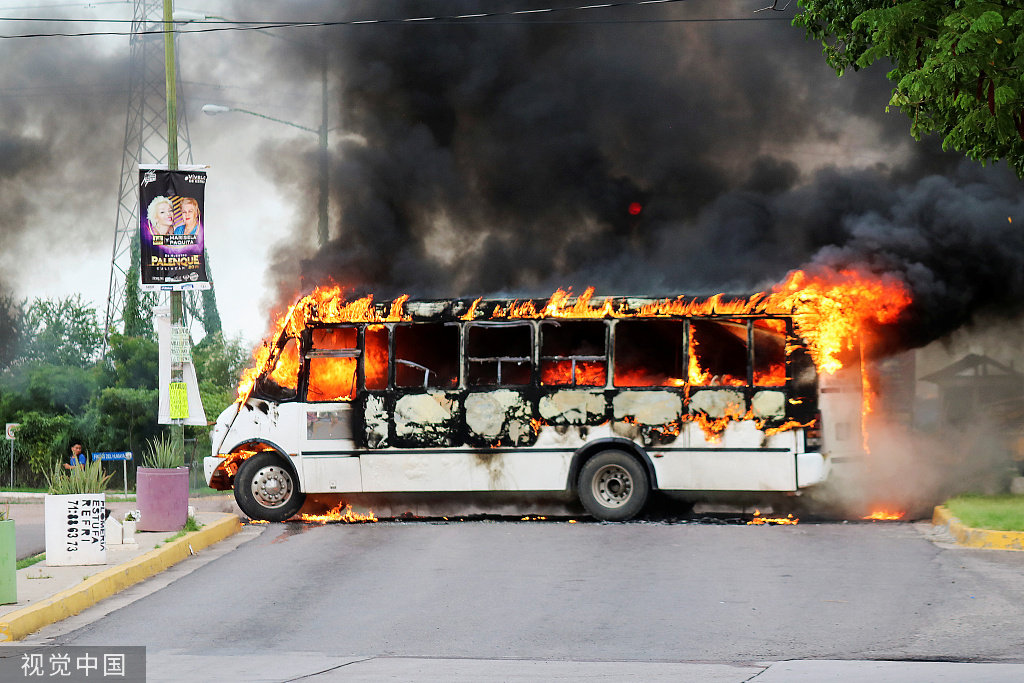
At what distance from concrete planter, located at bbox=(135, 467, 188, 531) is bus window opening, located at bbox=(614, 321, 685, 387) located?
4.98m

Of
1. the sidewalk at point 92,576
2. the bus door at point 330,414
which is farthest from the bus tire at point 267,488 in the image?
the sidewalk at point 92,576

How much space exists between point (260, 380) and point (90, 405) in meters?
12.9

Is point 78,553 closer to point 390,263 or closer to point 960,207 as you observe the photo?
point 390,263

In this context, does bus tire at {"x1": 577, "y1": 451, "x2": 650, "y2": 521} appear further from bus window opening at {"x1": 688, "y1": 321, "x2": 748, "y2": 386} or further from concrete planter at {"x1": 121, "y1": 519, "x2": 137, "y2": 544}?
concrete planter at {"x1": 121, "y1": 519, "x2": 137, "y2": 544}

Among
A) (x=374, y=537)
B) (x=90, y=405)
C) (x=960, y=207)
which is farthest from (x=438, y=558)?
(x=90, y=405)

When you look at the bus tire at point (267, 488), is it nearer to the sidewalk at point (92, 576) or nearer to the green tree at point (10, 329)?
the sidewalk at point (92, 576)

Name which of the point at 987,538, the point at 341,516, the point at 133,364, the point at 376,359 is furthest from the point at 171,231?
the point at 133,364

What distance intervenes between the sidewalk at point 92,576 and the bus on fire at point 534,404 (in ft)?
4.81

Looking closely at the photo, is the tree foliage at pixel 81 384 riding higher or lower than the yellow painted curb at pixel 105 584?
higher

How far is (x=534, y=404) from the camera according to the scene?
13117 mm

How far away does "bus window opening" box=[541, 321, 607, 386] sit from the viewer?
1313 cm

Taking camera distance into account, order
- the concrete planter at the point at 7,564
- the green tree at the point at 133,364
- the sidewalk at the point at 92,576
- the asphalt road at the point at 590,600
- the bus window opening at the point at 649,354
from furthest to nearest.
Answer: the green tree at the point at 133,364, the bus window opening at the point at 649,354, the concrete planter at the point at 7,564, the sidewalk at the point at 92,576, the asphalt road at the point at 590,600

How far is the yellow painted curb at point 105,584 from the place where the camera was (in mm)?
7285

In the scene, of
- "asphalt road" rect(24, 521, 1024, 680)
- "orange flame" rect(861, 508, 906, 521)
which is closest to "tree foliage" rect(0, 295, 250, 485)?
"asphalt road" rect(24, 521, 1024, 680)
